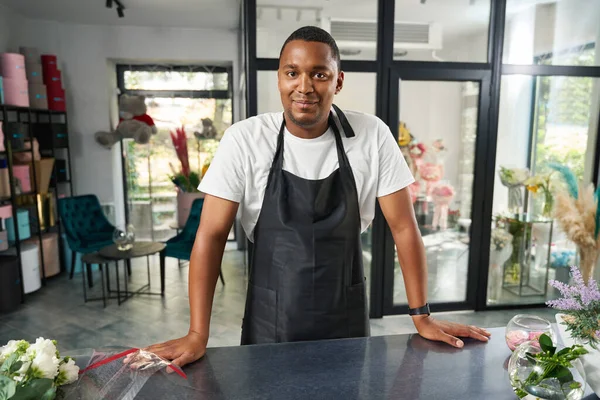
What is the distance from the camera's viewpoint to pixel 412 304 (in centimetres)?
138

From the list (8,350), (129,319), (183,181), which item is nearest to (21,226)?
(129,319)

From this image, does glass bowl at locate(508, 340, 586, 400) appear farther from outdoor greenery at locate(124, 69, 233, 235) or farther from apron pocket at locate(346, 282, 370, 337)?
outdoor greenery at locate(124, 69, 233, 235)

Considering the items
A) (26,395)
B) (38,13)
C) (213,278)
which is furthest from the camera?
(38,13)

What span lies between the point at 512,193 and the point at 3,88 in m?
4.95

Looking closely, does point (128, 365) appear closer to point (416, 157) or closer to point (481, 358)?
point (481, 358)

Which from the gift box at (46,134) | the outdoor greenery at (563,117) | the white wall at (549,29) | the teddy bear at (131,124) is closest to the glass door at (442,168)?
the white wall at (549,29)

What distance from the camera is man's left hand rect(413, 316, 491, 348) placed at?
125 centimetres

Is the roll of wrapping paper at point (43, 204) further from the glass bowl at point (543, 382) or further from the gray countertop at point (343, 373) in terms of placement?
the glass bowl at point (543, 382)

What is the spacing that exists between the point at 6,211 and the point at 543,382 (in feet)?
15.7

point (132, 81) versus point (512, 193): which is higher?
point (132, 81)

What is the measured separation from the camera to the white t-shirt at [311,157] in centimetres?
143

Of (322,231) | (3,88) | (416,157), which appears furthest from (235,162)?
(3,88)

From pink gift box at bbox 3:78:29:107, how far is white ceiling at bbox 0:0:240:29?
3.40 ft

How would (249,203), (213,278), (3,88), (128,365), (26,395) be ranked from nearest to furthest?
(26,395), (128,365), (213,278), (249,203), (3,88)
